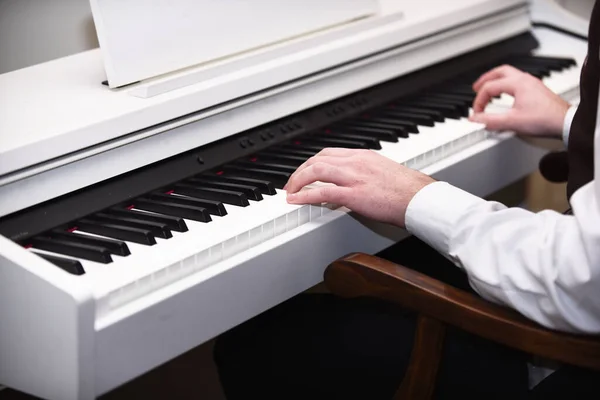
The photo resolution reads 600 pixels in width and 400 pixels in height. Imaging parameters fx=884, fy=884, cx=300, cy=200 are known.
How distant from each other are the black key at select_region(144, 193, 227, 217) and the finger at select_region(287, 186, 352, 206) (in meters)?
0.11

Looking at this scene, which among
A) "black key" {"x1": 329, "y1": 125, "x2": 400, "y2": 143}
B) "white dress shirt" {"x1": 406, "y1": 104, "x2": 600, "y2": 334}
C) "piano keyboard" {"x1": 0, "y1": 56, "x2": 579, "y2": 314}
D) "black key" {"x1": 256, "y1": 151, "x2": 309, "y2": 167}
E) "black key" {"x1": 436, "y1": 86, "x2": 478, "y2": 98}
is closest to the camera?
"white dress shirt" {"x1": 406, "y1": 104, "x2": 600, "y2": 334}

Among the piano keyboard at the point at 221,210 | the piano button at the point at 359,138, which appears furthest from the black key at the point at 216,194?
the piano button at the point at 359,138

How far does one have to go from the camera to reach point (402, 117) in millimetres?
1711

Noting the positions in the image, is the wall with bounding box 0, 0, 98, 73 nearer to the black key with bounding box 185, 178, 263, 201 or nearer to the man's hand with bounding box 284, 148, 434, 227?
the black key with bounding box 185, 178, 263, 201

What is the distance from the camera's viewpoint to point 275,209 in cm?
130

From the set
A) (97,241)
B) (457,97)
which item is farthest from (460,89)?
(97,241)

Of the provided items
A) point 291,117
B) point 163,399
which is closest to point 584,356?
point 291,117

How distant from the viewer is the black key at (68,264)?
112 centimetres

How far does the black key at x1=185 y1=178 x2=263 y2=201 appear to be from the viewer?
135 centimetres

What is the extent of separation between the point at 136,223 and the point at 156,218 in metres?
0.03

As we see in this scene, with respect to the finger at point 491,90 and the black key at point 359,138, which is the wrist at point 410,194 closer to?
the black key at point 359,138

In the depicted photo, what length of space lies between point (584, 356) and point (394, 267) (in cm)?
27

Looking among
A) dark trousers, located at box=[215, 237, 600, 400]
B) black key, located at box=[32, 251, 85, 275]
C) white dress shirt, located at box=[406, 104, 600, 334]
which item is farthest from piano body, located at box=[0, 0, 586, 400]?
white dress shirt, located at box=[406, 104, 600, 334]

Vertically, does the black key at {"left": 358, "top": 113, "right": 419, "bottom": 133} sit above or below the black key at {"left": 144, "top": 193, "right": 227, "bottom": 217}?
below
